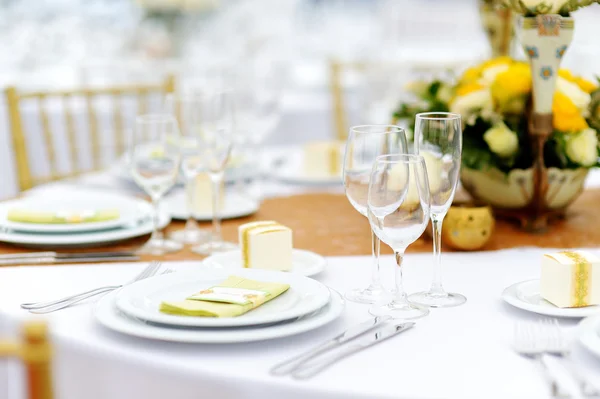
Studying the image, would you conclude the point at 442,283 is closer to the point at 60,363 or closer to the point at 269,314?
the point at 269,314

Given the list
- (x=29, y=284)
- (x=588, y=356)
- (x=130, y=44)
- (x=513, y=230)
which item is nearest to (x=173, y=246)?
(x=29, y=284)

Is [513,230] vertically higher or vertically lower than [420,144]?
lower

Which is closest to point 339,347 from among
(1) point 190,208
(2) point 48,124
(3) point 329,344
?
(3) point 329,344

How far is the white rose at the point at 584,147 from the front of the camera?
1476 millimetres

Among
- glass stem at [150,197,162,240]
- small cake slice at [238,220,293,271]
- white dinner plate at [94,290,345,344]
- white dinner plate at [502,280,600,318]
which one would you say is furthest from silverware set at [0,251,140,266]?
white dinner plate at [502,280,600,318]

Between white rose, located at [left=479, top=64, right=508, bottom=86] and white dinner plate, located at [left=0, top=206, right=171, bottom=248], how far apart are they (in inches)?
26.5

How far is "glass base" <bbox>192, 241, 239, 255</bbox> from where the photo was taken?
1.40m

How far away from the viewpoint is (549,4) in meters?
1.39

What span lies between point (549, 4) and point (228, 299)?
791mm

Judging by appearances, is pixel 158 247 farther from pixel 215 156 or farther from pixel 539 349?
pixel 539 349

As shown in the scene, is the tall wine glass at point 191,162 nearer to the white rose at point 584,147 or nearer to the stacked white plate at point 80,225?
the stacked white plate at point 80,225

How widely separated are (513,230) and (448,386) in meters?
0.78

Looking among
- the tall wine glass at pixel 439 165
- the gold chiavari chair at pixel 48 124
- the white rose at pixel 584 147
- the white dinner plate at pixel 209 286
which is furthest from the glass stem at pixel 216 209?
the gold chiavari chair at pixel 48 124

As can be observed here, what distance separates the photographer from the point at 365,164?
3.60ft
